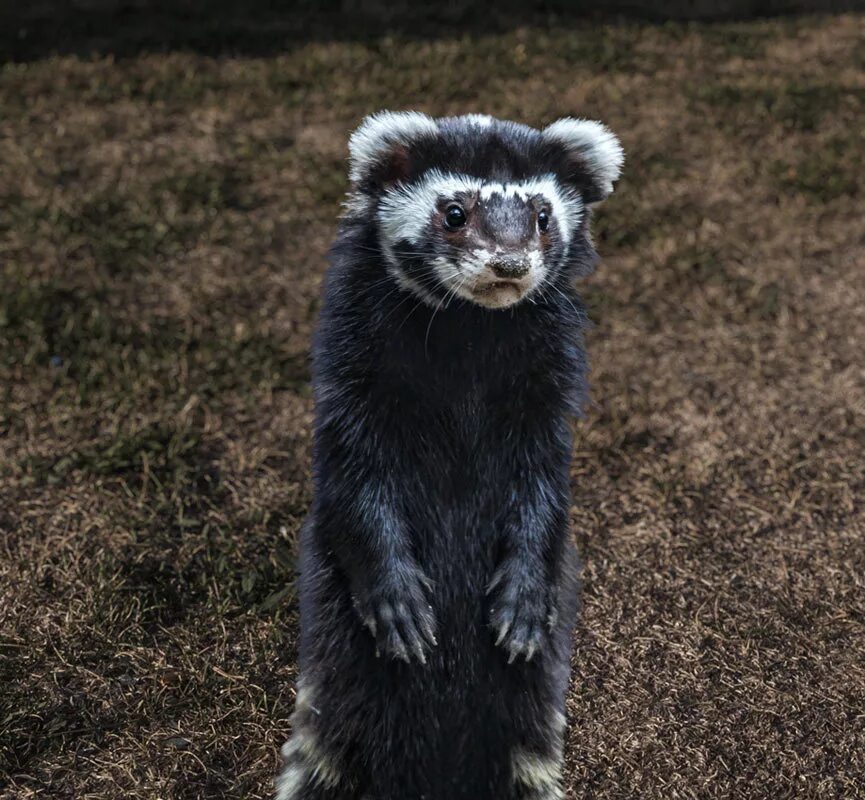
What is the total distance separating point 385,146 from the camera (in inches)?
107

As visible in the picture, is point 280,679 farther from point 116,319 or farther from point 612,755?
point 116,319

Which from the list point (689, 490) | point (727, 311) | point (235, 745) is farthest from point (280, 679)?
point (727, 311)

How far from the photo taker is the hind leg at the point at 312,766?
2.69 meters

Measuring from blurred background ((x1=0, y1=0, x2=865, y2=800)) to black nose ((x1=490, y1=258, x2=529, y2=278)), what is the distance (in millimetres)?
1850

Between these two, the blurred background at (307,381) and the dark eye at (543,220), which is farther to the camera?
the blurred background at (307,381)

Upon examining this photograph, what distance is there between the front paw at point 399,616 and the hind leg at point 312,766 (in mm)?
313

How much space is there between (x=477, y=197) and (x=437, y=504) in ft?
2.55

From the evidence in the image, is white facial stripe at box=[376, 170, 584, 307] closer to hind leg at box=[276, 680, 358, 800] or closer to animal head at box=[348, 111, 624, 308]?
animal head at box=[348, 111, 624, 308]

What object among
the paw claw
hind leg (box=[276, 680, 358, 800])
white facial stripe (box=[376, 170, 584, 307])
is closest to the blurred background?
hind leg (box=[276, 680, 358, 800])

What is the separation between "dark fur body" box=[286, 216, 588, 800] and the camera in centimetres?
262

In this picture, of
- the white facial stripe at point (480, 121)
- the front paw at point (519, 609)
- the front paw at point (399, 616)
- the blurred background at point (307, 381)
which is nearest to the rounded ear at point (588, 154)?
the white facial stripe at point (480, 121)

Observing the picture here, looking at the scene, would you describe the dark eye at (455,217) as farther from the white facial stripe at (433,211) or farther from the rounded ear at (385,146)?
the rounded ear at (385,146)

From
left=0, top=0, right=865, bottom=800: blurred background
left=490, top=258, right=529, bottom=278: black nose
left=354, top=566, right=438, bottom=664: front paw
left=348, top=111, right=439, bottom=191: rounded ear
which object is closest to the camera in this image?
left=490, top=258, right=529, bottom=278: black nose

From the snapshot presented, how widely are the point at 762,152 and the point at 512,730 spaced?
6019 mm
